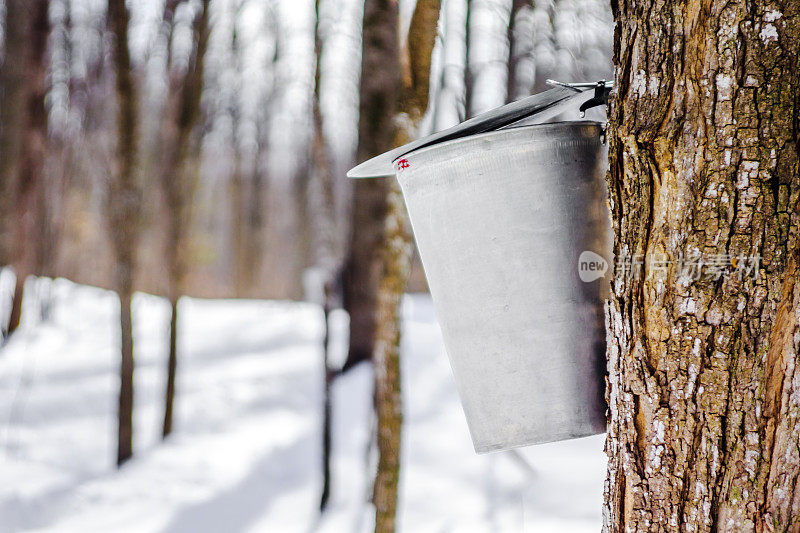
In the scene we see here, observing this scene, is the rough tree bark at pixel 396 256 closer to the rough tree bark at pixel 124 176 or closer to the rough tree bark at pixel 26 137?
the rough tree bark at pixel 124 176

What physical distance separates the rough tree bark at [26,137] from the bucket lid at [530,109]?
22.0ft

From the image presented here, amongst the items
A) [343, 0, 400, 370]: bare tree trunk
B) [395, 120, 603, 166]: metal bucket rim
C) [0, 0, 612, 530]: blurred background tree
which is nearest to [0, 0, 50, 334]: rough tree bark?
[0, 0, 612, 530]: blurred background tree

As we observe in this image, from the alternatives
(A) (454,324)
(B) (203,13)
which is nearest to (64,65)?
(B) (203,13)

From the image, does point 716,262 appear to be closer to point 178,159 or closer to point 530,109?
point 530,109

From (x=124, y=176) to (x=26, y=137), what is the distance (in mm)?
2976

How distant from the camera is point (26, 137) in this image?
21.9 ft

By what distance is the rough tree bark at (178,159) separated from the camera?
521 centimetres

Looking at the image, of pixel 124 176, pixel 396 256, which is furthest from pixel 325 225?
pixel 124 176

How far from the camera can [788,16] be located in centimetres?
101

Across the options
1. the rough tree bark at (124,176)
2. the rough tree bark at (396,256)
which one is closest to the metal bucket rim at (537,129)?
the rough tree bark at (396,256)

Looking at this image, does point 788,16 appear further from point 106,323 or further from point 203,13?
point 106,323

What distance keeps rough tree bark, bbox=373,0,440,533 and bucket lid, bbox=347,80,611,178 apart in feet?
4.81

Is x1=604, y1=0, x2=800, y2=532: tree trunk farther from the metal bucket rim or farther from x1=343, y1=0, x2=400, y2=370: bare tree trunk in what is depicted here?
x1=343, y1=0, x2=400, y2=370: bare tree trunk

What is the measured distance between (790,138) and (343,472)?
14.4 ft
